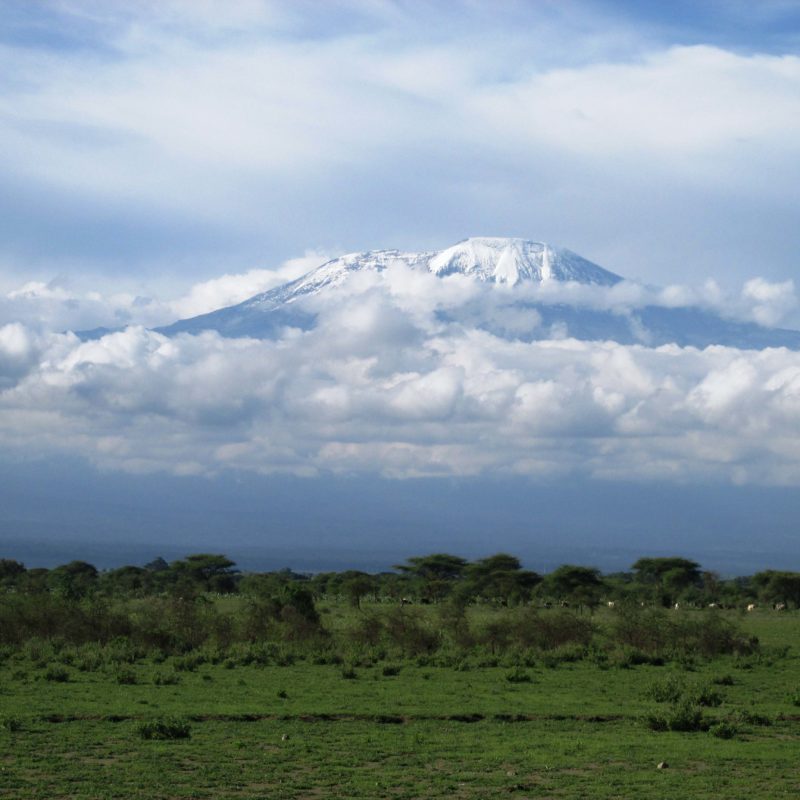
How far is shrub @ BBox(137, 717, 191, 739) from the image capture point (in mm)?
20312

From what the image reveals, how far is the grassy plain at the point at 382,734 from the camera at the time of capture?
654 inches

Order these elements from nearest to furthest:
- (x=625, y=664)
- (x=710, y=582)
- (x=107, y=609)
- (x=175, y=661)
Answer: (x=175, y=661) < (x=625, y=664) < (x=107, y=609) < (x=710, y=582)

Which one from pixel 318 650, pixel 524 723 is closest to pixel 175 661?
pixel 318 650

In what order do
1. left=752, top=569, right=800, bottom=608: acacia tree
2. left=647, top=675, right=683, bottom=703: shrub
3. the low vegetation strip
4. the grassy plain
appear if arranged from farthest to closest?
left=752, top=569, right=800, bottom=608: acacia tree, left=647, top=675, right=683, bottom=703: shrub, the low vegetation strip, the grassy plain

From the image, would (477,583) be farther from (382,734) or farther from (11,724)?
(11,724)

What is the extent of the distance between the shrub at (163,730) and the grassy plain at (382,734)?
20cm

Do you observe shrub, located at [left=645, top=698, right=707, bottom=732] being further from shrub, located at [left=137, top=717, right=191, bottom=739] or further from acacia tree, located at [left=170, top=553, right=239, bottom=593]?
acacia tree, located at [left=170, top=553, right=239, bottom=593]

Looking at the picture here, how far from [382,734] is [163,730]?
162 inches

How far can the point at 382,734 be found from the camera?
70.3 feet

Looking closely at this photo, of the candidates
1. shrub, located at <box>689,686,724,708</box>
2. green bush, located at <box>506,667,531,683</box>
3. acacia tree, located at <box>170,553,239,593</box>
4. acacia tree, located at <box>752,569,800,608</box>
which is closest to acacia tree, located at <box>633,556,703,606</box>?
acacia tree, located at <box>752,569,800,608</box>

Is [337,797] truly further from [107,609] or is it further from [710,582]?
→ [710,582]

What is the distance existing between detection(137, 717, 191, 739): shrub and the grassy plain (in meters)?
0.20

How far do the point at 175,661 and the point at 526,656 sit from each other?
11.3 metres

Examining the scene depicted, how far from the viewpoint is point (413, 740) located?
20734 millimetres
